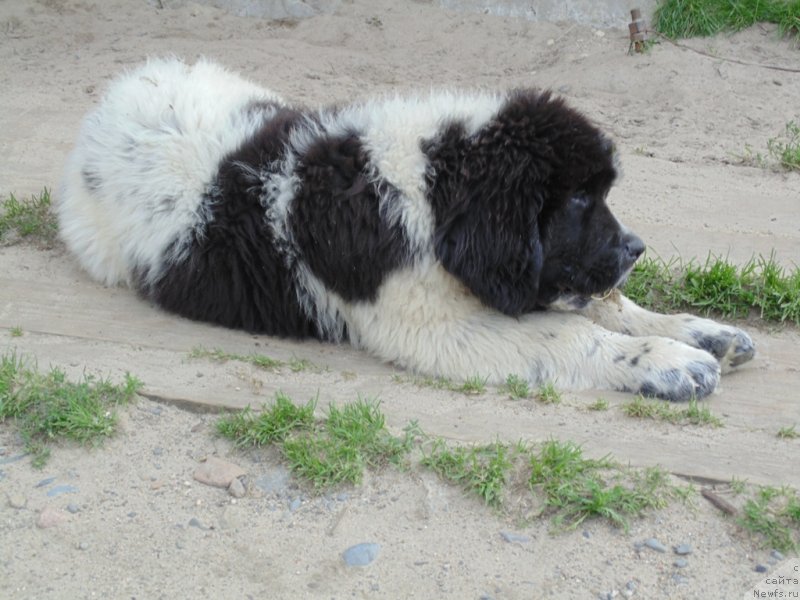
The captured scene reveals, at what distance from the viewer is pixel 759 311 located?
536 cm

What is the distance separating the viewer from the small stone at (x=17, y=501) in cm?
362

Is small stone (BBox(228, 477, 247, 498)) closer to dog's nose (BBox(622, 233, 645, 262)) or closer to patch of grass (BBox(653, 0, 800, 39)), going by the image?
dog's nose (BBox(622, 233, 645, 262))

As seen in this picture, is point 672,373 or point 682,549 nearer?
point 682,549

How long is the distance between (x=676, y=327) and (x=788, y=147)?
292cm

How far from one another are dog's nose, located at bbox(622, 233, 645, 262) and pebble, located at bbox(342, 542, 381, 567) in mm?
2060

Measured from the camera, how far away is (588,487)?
3.60m

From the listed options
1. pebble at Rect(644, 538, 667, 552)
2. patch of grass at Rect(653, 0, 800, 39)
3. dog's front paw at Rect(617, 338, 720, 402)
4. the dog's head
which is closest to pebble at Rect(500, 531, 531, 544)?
pebble at Rect(644, 538, 667, 552)

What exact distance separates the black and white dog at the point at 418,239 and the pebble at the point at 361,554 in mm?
1351

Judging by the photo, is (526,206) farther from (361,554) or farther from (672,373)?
(361,554)

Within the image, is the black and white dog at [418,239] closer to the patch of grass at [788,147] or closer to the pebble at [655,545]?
the pebble at [655,545]

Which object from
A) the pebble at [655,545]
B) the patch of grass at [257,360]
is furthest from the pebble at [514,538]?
the patch of grass at [257,360]

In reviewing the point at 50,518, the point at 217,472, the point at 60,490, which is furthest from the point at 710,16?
the point at 50,518

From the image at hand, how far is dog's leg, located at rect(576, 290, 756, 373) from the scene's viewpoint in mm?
4777

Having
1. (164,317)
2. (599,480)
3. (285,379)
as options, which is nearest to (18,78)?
(164,317)
